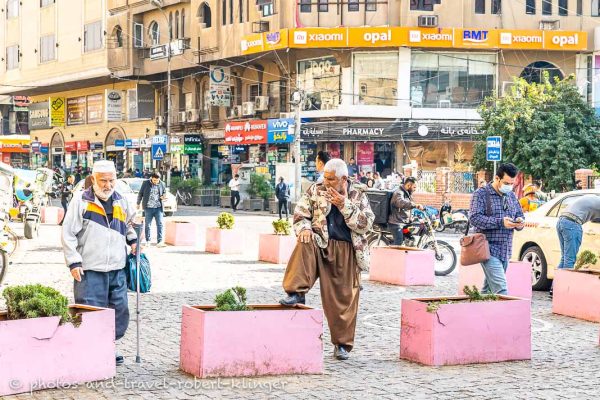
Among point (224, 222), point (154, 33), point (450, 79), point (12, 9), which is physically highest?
point (12, 9)

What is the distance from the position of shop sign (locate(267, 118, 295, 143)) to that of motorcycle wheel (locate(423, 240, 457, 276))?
100ft

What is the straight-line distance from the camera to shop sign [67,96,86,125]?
74062 mm

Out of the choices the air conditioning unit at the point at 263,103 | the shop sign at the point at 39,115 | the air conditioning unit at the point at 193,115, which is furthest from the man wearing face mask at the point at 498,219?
the shop sign at the point at 39,115

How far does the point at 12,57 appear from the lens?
81.2 metres

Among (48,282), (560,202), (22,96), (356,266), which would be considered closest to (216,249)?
(48,282)

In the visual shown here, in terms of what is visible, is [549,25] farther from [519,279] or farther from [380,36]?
[519,279]

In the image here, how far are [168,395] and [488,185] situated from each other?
494cm

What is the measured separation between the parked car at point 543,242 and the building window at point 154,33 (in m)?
47.4

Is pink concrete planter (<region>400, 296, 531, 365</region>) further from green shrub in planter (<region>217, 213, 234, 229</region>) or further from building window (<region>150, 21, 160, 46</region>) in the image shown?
building window (<region>150, 21, 160, 46</region>)

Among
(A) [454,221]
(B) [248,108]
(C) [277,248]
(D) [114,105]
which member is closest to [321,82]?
(B) [248,108]

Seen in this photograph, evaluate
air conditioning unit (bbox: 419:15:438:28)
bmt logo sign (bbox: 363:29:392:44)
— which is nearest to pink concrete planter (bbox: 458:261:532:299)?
bmt logo sign (bbox: 363:29:392:44)

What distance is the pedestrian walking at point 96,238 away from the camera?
9.16 meters

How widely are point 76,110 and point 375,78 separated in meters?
31.6

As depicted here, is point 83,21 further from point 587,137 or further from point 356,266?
point 356,266
